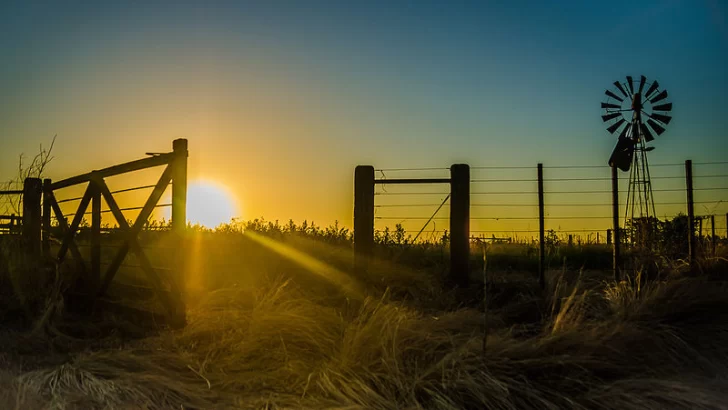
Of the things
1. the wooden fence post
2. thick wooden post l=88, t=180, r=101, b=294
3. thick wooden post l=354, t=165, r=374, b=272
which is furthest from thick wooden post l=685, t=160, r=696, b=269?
the wooden fence post

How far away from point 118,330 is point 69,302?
6.91ft

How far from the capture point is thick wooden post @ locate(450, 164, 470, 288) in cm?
868

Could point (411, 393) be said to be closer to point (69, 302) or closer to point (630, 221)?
point (69, 302)

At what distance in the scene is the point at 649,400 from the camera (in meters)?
3.69

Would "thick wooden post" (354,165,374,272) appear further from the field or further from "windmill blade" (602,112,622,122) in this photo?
"windmill blade" (602,112,622,122)

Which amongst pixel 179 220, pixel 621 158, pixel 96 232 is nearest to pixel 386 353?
pixel 179 220

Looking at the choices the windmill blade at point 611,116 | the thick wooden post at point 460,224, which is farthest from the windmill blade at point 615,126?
the thick wooden post at point 460,224

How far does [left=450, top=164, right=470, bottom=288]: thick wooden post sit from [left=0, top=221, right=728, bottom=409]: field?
0.72 meters

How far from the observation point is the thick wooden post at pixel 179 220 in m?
7.02

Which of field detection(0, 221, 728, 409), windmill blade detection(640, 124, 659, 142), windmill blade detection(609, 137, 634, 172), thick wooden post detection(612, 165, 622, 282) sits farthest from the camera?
windmill blade detection(640, 124, 659, 142)

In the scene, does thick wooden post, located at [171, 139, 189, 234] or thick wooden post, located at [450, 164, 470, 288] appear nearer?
thick wooden post, located at [171, 139, 189, 234]

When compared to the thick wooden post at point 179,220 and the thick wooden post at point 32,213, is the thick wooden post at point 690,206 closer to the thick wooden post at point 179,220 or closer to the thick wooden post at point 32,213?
the thick wooden post at point 179,220

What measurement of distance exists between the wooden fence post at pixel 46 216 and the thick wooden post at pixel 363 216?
4812 millimetres

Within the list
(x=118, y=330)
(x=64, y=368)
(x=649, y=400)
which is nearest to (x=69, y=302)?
(x=118, y=330)
